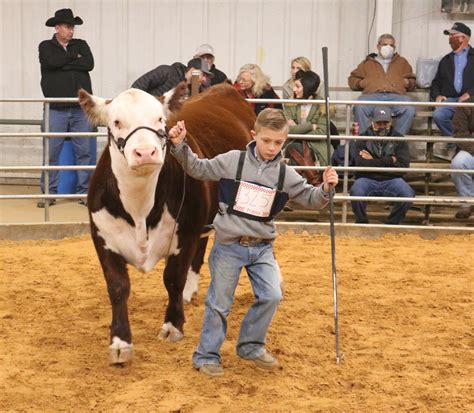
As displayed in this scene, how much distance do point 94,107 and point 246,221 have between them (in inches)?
40.6

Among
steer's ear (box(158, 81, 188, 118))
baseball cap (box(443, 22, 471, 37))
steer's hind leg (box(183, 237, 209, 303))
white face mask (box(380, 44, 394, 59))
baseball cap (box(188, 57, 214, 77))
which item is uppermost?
baseball cap (box(443, 22, 471, 37))

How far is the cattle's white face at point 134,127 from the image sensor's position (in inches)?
167

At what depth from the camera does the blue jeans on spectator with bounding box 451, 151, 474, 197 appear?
9.31m

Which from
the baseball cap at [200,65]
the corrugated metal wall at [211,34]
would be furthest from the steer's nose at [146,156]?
the corrugated metal wall at [211,34]

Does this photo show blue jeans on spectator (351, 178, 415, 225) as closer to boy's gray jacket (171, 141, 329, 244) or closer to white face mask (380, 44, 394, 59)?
white face mask (380, 44, 394, 59)

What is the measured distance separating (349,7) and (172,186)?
708 centimetres

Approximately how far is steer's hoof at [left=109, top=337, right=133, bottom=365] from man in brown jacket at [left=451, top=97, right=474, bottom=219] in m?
5.47

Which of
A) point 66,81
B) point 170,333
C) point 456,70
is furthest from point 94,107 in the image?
point 456,70

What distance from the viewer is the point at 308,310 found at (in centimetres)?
598

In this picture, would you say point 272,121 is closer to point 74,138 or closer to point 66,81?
point 74,138

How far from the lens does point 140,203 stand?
477 centimetres

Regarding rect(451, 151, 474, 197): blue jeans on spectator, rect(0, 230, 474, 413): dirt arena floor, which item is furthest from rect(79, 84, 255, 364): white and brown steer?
rect(451, 151, 474, 197): blue jeans on spectator

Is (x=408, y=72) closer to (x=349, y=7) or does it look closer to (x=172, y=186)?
(x=349, y=7)

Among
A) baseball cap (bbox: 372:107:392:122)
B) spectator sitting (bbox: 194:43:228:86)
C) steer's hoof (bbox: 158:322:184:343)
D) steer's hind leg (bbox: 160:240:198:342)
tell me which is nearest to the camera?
steer's hind leg (bbox: 160:240:198:342)
